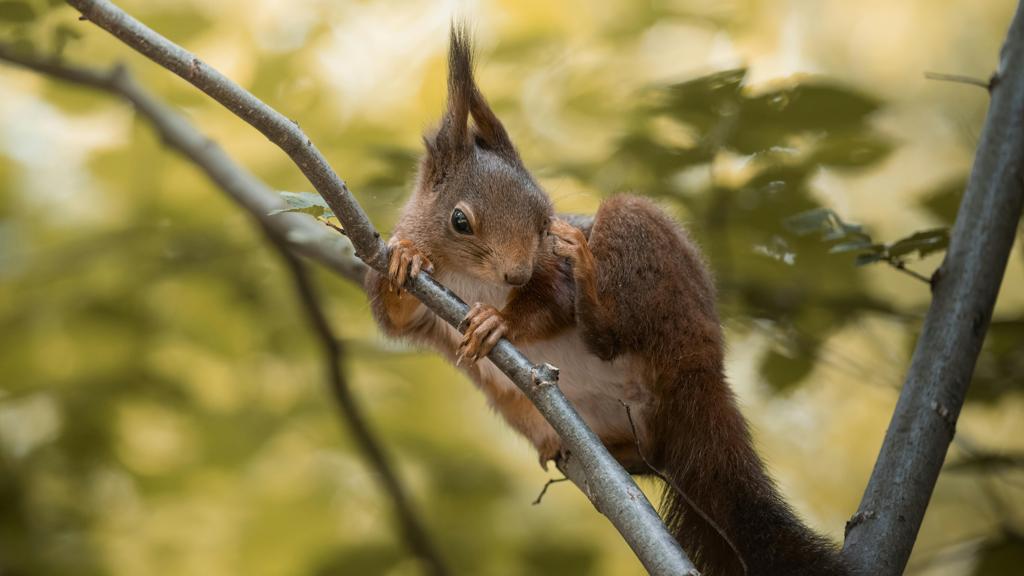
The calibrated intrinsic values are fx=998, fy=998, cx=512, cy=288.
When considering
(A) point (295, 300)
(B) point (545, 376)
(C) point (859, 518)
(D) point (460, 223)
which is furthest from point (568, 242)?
(A) point (295, 300)

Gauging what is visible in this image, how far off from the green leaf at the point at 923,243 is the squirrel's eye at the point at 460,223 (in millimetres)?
1161

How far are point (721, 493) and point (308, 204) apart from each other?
1306mm

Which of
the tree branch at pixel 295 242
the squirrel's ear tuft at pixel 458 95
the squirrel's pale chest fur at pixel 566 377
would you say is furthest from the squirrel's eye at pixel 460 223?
the tree branch at pixel 295 242

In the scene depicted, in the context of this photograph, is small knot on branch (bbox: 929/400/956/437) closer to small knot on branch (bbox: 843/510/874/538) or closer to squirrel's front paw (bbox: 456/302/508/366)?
small knot on branch (bbox: 843/510/874/538)

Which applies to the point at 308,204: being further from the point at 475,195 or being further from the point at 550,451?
the point at 550,451

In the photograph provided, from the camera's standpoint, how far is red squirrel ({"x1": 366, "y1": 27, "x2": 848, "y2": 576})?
2.58 metres

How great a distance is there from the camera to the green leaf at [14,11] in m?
2.90

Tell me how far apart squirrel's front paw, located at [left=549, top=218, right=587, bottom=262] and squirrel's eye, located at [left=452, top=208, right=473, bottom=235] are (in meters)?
0.28

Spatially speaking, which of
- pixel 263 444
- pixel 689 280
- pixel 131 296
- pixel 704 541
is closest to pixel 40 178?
pixel 131 296

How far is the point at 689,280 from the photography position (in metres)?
2.84

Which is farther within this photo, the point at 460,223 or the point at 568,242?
the point at 460,223

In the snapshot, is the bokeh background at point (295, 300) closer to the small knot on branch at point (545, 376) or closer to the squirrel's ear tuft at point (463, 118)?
the squirrel's ear tuft at point (463, 118)

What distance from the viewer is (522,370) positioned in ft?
6.98

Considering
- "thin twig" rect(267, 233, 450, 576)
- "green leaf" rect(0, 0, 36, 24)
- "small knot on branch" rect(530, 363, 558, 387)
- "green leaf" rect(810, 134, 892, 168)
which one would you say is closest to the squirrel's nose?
"small knot on branch" rect(530, 363, 558, 387)
